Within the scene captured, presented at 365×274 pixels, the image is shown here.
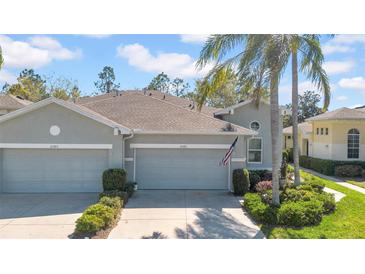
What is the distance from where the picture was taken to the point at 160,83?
184ft

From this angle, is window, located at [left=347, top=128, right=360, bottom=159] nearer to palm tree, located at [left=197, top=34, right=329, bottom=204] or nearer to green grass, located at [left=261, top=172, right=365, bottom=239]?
green grass, located at [left=261, top=172, right=365, bottom=239]

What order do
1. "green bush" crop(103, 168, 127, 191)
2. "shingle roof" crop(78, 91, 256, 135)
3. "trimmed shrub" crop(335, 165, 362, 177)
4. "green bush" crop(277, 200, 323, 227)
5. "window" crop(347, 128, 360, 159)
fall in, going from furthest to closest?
"window" crop(347, 128, 360, 159)
"trimmed shrub" crop(335, 165, 362, 177)
"shingle roof" crop(78, 91, 256, 135)
"green bush" crop(103, 168, 127, 191)
"green bush" crop(277, 200, 323, 227)

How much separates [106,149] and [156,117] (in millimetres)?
3476

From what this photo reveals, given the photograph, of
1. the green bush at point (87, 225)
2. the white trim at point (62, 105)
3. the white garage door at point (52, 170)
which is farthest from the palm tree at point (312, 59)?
the white garage door at point (52, 170)

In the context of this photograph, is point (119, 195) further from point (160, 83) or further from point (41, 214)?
point (160, 83)

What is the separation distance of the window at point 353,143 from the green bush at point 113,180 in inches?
674

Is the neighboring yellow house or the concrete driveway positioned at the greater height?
the neighboring yellow house

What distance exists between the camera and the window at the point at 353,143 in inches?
888

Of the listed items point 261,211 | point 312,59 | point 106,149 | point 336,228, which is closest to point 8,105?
point 106,149

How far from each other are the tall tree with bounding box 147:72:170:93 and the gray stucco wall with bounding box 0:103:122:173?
40622 mm

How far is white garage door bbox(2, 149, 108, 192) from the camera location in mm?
14758

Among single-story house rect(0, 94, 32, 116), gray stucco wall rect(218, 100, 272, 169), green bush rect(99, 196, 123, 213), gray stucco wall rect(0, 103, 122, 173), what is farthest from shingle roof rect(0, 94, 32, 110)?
gray stucco wall rect(218, 100, 272, 169)

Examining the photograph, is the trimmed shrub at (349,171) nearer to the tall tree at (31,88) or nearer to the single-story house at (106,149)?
the single-story house at (106,149)
